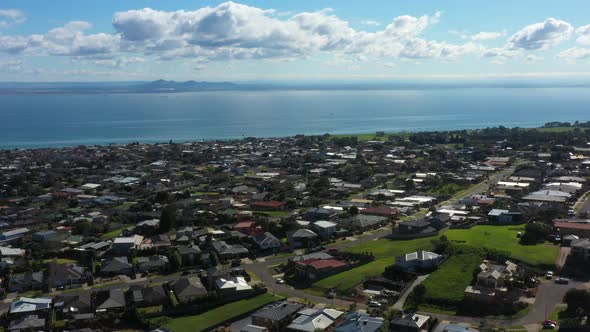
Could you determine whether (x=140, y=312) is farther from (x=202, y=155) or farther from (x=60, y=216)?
(x=202, y=155)

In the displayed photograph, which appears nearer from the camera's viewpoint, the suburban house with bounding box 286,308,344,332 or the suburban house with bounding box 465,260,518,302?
the suburban house with bounding box 286,308,344,332

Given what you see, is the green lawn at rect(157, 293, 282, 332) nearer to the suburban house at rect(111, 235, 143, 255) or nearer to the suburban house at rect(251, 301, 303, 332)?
the suburban house at rect(251, 301, 303, 332)

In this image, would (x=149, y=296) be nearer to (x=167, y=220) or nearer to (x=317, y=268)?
(x=317, y=268)

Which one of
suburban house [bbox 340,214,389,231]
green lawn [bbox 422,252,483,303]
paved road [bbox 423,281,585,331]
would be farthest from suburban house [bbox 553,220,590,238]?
suburban house [bbox 340,214,389,231]

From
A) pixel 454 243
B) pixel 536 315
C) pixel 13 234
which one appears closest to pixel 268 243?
pixel 454 243

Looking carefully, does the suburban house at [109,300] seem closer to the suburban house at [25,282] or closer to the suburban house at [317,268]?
the suburban house at [25,282]
